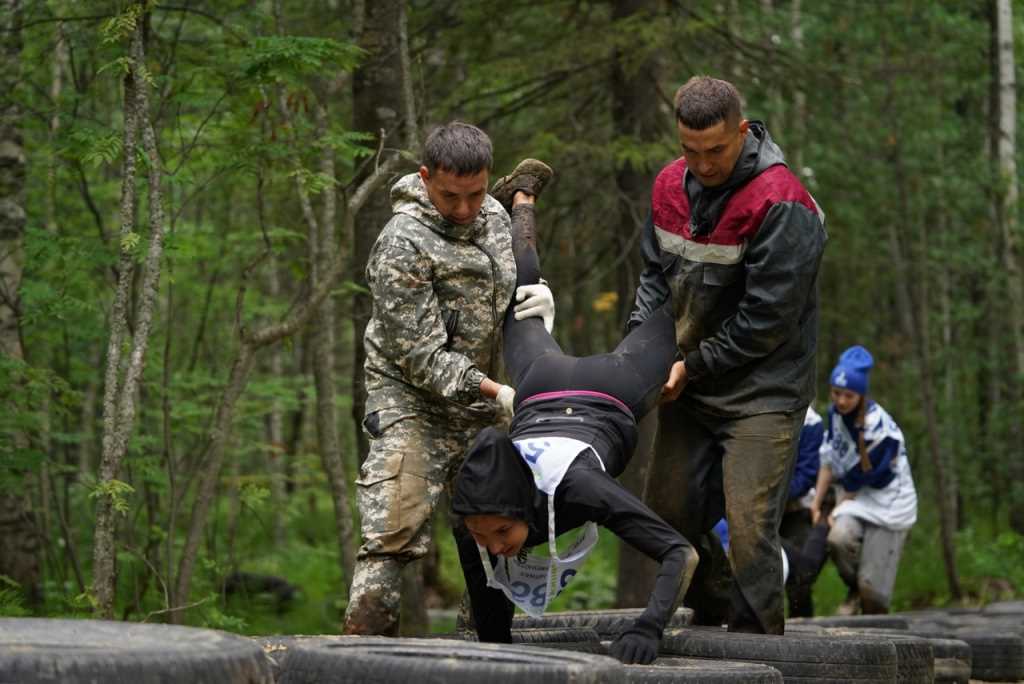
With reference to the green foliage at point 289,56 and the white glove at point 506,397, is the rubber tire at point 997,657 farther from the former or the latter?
the green foliage at point 289,56

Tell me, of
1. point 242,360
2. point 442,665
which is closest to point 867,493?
point 242,360

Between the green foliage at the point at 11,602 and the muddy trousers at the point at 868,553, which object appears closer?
the green foliage at the point at 11,602

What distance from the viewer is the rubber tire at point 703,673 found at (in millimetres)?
4930

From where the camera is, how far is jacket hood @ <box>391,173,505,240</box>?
594 centimetres

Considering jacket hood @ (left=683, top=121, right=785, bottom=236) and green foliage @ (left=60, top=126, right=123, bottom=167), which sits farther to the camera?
green foliage @ (left=60, top=126, right=123, bottom=167)

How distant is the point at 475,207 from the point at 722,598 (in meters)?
2.55

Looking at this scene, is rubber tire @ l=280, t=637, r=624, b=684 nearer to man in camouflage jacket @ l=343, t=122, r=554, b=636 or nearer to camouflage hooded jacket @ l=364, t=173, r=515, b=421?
man in camouflage jacket @ l=343, t=122, r=554, b=636

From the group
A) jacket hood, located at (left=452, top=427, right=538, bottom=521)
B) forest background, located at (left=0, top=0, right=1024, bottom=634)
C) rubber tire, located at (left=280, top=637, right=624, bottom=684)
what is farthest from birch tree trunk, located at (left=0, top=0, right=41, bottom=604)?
rubber tire, located at (left=280, top=637, right=624, bottom=684)

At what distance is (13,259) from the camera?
9555 mm

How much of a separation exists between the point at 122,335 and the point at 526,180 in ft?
8.35

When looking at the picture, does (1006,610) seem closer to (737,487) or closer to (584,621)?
(584,621)

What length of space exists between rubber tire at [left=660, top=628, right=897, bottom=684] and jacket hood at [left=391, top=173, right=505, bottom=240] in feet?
6.38

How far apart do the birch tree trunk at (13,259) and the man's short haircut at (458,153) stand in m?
4.34

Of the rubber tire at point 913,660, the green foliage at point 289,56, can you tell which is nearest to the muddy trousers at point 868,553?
the rubber tire at point 913,660
